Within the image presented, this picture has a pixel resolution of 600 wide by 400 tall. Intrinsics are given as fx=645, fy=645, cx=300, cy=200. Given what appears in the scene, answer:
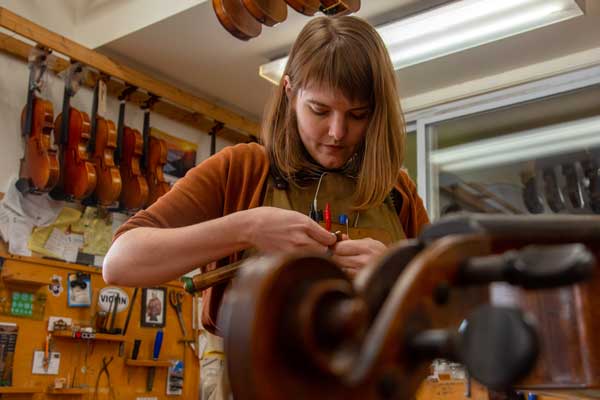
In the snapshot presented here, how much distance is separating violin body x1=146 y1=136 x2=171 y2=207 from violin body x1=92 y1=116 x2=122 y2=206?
0.25 meters

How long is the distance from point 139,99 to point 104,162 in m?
0.64

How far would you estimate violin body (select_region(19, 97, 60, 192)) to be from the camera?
2.99 m

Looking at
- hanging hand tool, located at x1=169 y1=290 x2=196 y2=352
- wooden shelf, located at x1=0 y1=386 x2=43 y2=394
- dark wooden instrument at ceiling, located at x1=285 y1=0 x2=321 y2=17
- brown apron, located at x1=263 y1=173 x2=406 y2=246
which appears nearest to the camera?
brown apron, located at x1=263 y1=173 x2=406 y2=246

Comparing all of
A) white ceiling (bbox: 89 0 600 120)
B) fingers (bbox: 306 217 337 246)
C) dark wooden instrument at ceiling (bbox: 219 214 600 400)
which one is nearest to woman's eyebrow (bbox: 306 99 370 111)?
fingers (bbox: 306 217 337 246)

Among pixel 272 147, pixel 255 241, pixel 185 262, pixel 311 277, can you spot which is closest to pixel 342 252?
pixel 255 241

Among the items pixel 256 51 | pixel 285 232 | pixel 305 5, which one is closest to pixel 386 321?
pixel 285 232

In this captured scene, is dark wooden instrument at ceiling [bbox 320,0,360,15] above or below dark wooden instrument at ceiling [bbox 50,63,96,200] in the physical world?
above

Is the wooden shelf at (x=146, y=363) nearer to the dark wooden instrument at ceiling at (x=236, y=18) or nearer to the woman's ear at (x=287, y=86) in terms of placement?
the dark wooden instrument at ceiling at (x=236, y=18)

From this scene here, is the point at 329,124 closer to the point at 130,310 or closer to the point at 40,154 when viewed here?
the point at 40,154

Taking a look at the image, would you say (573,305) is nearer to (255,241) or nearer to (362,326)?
(362,326)

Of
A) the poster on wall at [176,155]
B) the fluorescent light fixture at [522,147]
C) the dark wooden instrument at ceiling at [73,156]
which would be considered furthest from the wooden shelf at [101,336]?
the fluorescent light fixture at [522,147]

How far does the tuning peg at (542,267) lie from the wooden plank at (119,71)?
3.15 m

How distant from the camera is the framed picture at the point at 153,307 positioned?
3502 millimetres

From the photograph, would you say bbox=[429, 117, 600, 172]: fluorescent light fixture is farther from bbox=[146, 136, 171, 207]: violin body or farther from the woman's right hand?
the woman's right hand
